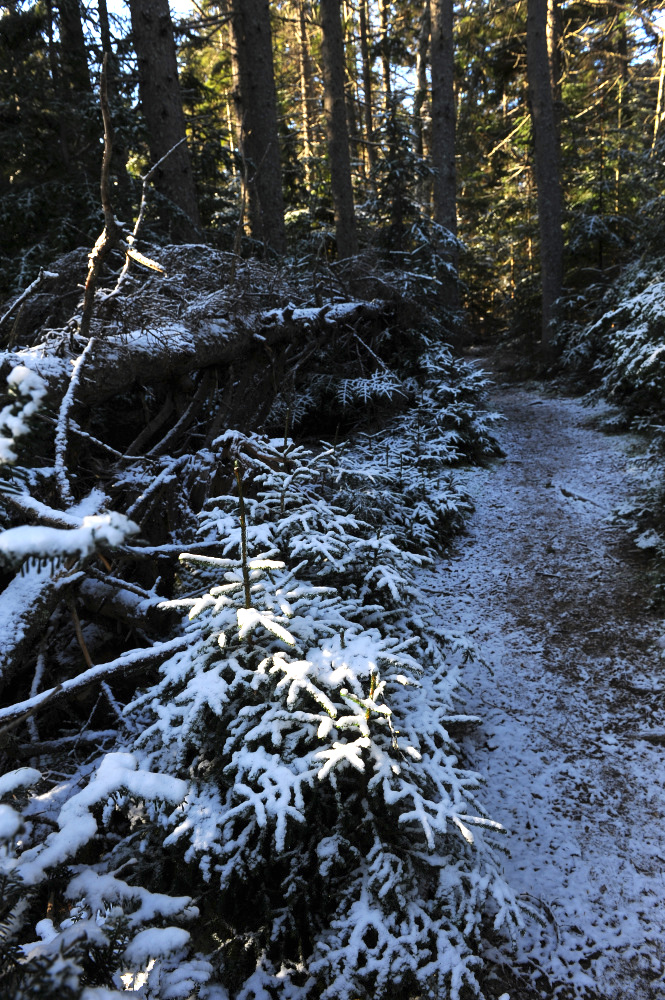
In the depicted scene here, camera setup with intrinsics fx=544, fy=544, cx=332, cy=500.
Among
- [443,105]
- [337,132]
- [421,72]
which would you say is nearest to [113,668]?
[337,132]

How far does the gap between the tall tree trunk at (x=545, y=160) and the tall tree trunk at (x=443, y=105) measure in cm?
185

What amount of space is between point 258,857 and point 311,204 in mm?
14265

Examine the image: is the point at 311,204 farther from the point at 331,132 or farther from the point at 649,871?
the point at 649,871

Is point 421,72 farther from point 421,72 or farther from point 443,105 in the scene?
point 443,105

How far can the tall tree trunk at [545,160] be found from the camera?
1216cm

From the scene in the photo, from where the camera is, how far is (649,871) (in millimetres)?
2479

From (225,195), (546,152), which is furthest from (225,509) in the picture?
(546,152)

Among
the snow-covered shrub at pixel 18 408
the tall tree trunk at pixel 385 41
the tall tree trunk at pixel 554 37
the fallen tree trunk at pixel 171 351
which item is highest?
the tall tree trunk at pixel 385 41

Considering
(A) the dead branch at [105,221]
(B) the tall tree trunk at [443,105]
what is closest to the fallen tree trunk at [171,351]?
(A) the dead branch at [105,221]

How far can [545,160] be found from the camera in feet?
41.3

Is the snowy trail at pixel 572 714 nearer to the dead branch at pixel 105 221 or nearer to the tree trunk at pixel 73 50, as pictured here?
the dead branch at pixel 105 221

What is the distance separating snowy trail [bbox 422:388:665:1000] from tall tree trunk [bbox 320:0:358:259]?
7079 mm

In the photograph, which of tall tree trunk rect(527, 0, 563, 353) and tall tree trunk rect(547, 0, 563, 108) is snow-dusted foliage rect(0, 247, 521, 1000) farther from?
tall tree trunk rect(547, 0, 563, 108)

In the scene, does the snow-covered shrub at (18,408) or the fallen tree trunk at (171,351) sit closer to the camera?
the snow-covered shrub at (18,408)
